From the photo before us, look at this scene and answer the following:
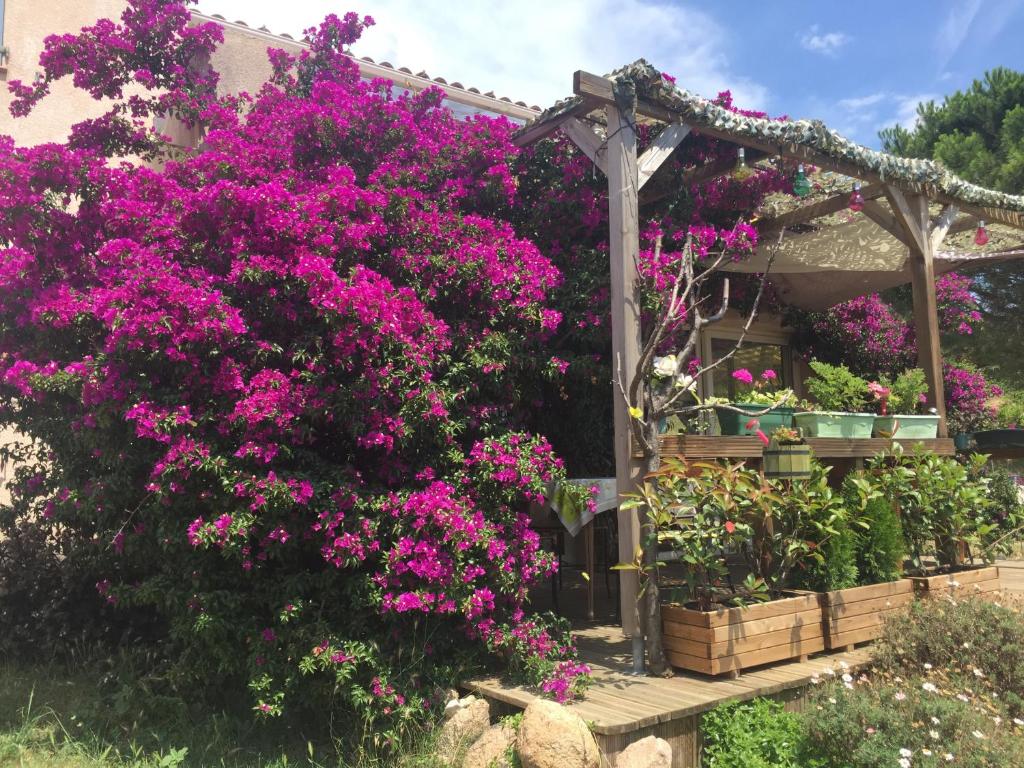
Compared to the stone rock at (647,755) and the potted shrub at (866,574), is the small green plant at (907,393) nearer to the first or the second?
the potted shrub at (866,574)

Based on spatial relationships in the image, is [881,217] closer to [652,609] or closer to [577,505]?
[577,505]

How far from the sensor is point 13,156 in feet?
16.7

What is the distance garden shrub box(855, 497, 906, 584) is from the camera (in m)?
5.18

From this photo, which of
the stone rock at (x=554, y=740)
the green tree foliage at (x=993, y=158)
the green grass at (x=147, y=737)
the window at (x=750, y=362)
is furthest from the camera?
the green tree foliage at (x=993, y=158)

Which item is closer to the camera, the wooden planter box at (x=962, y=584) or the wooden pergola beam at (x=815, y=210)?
the wooden planter box at (x=962, y=584)

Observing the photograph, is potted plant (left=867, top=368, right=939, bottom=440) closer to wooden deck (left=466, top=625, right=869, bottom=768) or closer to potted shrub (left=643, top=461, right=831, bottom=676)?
potted shrub (left=643, top=461, right=831, bottom=676)

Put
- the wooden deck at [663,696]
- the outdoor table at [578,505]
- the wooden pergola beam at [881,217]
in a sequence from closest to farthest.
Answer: the wooden deck at [663,696], the outdoor table at [578,505], the wooden pergola beam at [881,217]

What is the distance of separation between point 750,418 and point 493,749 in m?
2.75

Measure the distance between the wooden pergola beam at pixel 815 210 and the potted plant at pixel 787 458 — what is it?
7.74ft

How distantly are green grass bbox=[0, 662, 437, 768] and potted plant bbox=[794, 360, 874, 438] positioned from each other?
350cm

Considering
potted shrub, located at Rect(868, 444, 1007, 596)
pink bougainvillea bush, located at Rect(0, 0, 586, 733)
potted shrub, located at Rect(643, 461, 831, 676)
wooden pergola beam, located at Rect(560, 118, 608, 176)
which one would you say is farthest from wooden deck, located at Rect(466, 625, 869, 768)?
wooden pergola beam, located at Rect(560, 118, 608, 176)

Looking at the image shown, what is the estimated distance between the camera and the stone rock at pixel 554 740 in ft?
11.3

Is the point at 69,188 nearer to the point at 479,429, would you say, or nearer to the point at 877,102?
the point at 479,429

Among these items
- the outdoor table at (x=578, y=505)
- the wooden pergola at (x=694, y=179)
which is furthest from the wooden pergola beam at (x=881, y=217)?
the outdoor table at (x=578, y=505)
